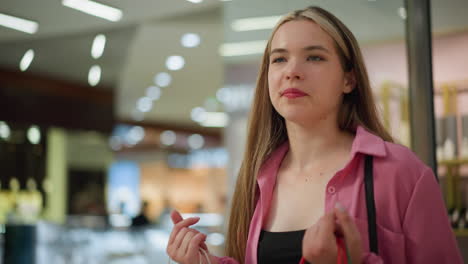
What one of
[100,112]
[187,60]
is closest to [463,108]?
[100,112]

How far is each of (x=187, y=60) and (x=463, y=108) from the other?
5.19m

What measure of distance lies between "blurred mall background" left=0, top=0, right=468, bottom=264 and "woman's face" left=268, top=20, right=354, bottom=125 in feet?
2.17

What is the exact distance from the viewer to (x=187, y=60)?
7145 millimetres

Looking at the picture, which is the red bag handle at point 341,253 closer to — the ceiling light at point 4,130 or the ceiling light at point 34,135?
the ceiling light at point 4,130

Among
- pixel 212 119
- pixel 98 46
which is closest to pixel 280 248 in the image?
pixel 98 46

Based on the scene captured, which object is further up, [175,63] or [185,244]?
[175,63]

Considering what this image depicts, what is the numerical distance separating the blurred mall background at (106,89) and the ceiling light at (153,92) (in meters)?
1.25

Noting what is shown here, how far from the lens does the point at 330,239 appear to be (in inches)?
42.0

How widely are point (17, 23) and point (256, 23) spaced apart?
97 centimetres

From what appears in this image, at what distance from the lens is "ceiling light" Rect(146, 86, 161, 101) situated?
8.30 meters

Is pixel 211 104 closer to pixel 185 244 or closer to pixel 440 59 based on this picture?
pixel 440 59

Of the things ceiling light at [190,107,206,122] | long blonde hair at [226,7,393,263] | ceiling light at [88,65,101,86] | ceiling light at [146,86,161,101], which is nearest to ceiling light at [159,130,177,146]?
ceiling light at [190,107,206,122]

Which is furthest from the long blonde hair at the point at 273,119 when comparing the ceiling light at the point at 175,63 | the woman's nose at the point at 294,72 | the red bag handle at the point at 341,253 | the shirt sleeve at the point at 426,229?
the ceiling light at the point at 175,63

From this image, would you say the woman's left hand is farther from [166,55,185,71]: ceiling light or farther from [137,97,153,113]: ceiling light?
[137,97,153,113]: ceiling light
